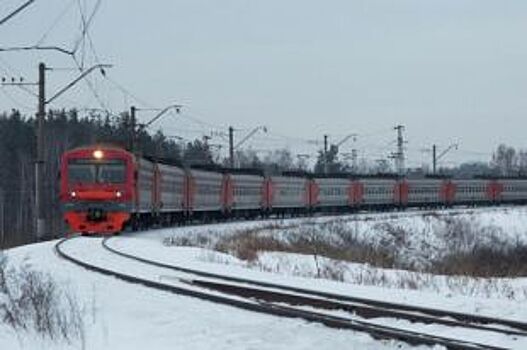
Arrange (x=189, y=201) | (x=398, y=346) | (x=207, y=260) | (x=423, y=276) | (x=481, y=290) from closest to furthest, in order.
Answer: (x=398, y=346) < (x=481, y=290) < (x=423, y=276) < (x=207, y=260) < (x=189, y=201)

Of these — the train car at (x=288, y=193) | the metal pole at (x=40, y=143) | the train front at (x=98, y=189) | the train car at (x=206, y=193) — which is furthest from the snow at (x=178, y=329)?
the train car at (x=288, y=193)

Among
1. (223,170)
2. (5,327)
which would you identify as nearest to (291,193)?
(223,170)

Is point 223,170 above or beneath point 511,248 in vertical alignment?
above

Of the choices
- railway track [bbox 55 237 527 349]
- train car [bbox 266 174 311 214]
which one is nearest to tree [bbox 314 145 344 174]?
train car [bbox 266 174 311 214]

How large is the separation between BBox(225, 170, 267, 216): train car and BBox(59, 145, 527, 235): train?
2.4 inches

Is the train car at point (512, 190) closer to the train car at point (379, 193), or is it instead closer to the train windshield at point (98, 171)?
the train car at point (379, 193)

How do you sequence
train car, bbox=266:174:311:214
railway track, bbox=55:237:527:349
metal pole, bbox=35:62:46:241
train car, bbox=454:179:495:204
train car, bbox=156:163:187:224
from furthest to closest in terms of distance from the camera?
1. train car, bbox=454:179:495:204
2. train car, bbox=266:174:311:214
3. train car, bbox=156:163:187:224
4. metal pole, bbox=35:62:46:241
5. railway track, bbox=55:237:527:349

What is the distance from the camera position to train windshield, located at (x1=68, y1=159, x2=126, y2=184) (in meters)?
37.2

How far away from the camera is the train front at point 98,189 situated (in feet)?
121

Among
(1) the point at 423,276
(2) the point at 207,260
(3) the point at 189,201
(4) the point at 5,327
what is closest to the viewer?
(4) the point at 5,327

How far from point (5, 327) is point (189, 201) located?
38609 millimetres

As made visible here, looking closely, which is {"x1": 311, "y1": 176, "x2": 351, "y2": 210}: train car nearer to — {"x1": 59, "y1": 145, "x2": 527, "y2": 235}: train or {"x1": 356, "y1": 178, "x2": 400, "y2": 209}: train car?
{"x1": 59, "y1": 145, "x2": 527, "y2": 235}: train

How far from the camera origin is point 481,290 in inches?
691

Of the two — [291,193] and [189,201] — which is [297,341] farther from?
[291,193]
